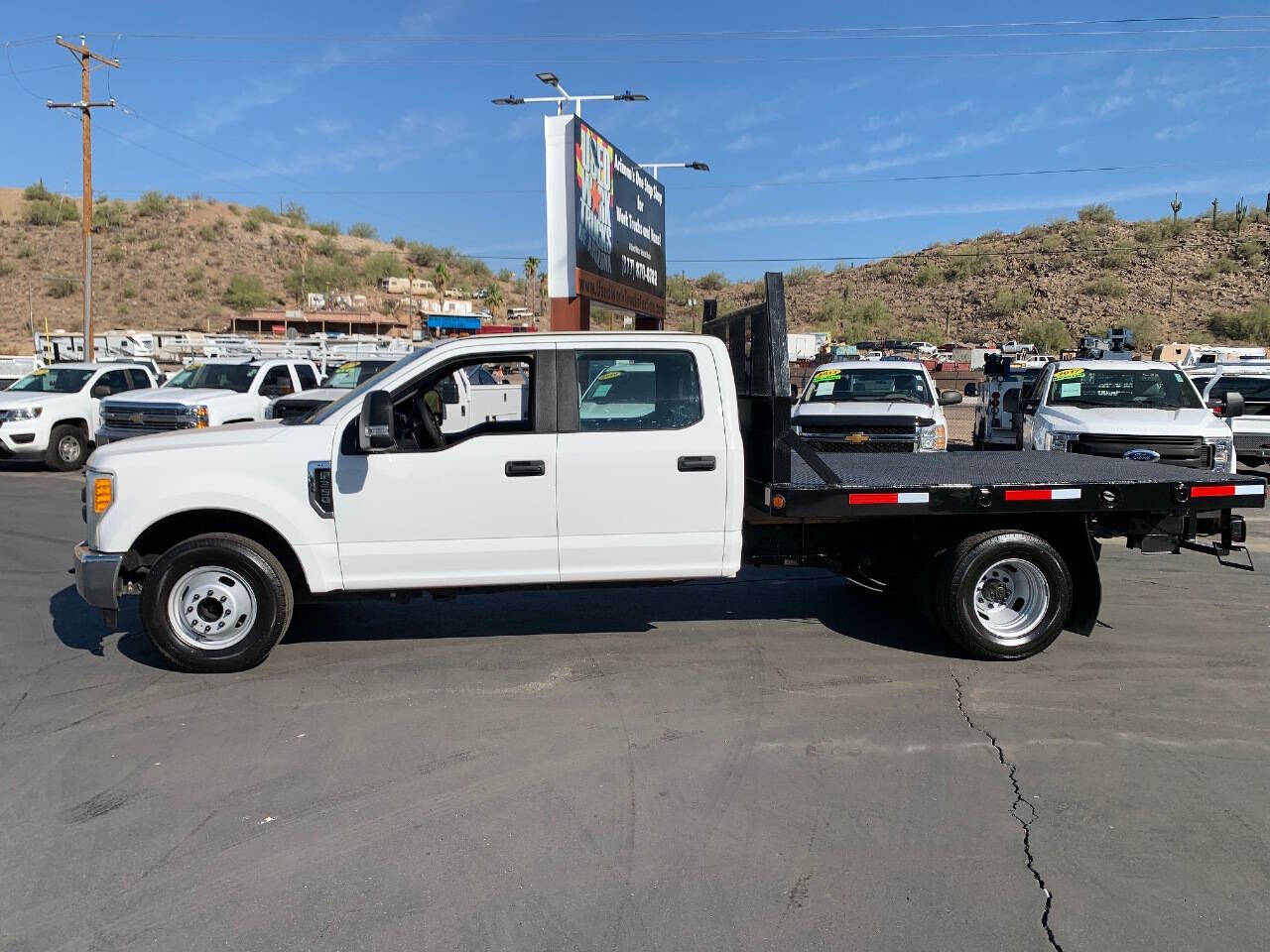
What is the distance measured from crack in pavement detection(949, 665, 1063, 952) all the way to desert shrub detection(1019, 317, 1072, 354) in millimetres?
56223

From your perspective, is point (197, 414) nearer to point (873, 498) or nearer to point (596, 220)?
point (596, 220)

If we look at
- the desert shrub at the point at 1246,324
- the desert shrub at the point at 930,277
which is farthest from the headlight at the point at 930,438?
the desert shrub at the point at 930,277

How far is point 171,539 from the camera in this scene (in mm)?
6242

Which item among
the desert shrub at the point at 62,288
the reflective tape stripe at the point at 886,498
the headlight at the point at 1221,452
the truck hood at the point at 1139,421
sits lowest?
the reflective tape stripe at the point at 886,498

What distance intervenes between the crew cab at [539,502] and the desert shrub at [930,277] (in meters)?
→ 69.1

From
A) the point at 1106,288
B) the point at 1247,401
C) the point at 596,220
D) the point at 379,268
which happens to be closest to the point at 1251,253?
the point at 1106,288

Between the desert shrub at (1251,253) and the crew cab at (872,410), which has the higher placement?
the desert shrub at (1251,253)

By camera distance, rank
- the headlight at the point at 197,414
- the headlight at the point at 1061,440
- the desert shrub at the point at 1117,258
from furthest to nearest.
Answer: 1. the desert shrub at the point at 1117,258
2. the headlight at the point at 197,414
3. the headlight at the point at 1061,440

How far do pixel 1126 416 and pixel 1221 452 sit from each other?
1.04m

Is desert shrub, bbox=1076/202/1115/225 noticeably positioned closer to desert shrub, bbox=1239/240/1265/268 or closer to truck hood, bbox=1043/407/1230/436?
desert shrub, bbox=1239/240/1265/268

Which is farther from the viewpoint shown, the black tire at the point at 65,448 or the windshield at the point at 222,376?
the windshield at the point at 222,376

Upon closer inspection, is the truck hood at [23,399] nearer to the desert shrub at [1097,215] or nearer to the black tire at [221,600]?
the black tire at [221,600]

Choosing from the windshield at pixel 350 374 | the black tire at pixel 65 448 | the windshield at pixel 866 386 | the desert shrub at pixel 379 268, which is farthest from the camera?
the desert shrub at pixel 379 268

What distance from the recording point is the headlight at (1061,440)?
37.4 ft
